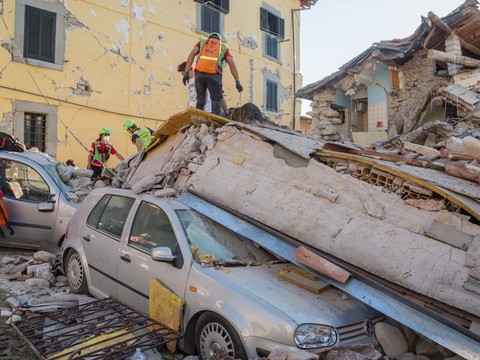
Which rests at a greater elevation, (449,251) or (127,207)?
(127,207)

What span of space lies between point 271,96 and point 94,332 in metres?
16.2

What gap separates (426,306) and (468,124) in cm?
676

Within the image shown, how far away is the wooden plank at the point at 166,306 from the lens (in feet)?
12.1

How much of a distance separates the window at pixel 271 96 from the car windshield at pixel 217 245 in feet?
48.7

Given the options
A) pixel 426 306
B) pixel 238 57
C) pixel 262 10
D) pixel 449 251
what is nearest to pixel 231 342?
pixel 426 306

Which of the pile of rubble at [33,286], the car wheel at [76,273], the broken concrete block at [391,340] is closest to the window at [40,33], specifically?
the pile of rubble at [33,286]

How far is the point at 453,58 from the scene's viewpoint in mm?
10023

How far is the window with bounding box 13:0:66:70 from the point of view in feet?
39.5

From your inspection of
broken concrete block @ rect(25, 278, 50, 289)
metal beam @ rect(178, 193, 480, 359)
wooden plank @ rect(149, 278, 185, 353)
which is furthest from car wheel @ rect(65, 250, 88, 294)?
metal beam @ rect(178, 193, 480, 359)

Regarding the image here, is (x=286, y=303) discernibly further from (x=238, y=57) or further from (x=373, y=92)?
(x=238, y=57)

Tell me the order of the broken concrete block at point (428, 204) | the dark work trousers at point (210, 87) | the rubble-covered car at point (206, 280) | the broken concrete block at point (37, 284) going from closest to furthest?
the rubble-covered car at point (206, 280)
the broken concrete block at point (428, 204)
the broken concrete block at point (37, 284)
the dark work trousers at point (210, 87)

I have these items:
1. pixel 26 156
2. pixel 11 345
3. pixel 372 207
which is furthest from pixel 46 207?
pixel 372 207

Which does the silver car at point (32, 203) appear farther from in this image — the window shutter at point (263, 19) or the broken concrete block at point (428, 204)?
the window shutter at point (263, 19)

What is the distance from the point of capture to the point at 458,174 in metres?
4.73
